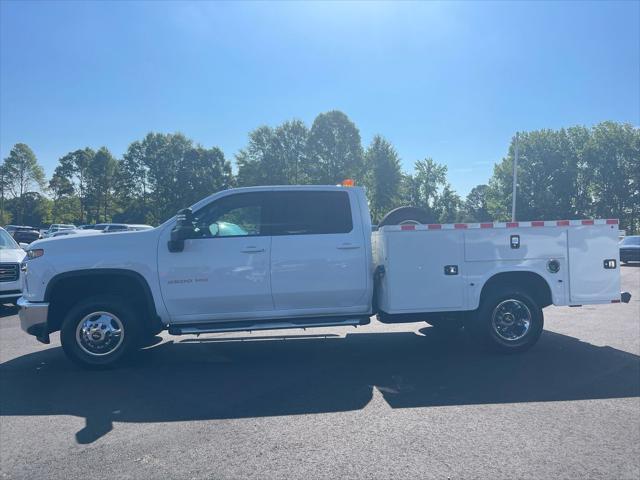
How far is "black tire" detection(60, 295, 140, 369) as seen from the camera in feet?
19.2

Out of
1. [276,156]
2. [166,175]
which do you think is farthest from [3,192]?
[276,156]

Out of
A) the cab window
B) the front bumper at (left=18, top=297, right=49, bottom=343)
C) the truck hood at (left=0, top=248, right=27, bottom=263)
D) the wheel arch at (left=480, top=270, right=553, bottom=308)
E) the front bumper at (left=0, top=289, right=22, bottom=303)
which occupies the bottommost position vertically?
the front bumper at (left=0, top=289, right=22, bottom=303)

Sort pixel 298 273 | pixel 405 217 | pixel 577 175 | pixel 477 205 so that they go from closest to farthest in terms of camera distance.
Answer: pixel 298 273 → pixel 405 217 → pixel 577 175 → pixel 477 205

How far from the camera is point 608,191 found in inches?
1921

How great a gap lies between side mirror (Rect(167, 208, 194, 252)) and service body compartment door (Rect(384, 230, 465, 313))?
96.6 inches

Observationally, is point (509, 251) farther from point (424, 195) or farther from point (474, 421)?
point (424, 195)

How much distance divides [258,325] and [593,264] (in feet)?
14.8

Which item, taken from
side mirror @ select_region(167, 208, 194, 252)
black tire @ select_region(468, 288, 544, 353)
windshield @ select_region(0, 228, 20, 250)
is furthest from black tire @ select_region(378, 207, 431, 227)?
windshield @ select_region(0, 228, 20, 250)

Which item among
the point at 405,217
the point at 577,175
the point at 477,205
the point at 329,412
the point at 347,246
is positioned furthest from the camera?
the point at 477,205

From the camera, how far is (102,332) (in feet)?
19.4

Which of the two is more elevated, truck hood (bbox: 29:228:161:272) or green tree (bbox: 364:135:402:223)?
green tree (bbox: 364:135:402:223)

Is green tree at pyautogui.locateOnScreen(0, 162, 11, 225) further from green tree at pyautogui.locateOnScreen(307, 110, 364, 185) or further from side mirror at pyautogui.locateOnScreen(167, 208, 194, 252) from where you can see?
side mirror at pyautogui.locateOnScreen(167, 208, 194, 252)

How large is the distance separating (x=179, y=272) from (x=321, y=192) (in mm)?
2084

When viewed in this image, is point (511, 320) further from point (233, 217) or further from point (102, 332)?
point (102, 332)
